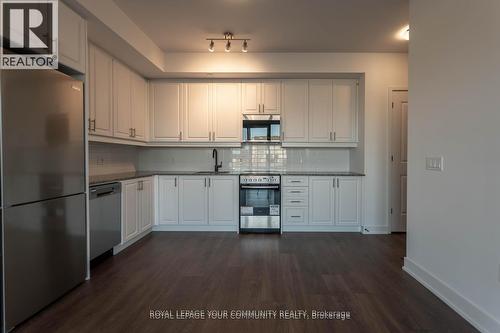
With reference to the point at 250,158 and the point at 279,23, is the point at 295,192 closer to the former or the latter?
the point at 250,158

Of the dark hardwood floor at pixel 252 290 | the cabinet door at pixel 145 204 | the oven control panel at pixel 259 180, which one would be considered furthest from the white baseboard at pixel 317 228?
the cabinet door at pixel 145 204

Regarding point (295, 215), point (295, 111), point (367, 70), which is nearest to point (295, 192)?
point (295, 215)

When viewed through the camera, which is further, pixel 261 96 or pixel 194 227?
pixel 261 96

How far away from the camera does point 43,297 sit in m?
2.11

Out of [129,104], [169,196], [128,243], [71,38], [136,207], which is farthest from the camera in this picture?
[169,196]

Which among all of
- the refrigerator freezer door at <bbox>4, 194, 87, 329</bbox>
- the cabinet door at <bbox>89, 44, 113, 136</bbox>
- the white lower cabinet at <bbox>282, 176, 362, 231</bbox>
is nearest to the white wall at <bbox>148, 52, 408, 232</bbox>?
the white lower cabinet at <bbox>282, 176, 362, 231</bbox>

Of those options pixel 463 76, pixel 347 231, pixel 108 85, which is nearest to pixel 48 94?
pixel 108 85

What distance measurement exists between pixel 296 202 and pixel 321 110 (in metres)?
1.55

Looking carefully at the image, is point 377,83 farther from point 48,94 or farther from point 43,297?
point 43,297

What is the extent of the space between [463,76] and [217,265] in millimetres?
2741

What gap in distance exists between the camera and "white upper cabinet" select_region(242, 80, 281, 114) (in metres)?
4.64

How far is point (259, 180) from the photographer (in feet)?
14.3

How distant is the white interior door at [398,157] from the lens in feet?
14.2

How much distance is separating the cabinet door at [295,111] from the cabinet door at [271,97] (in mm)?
97
